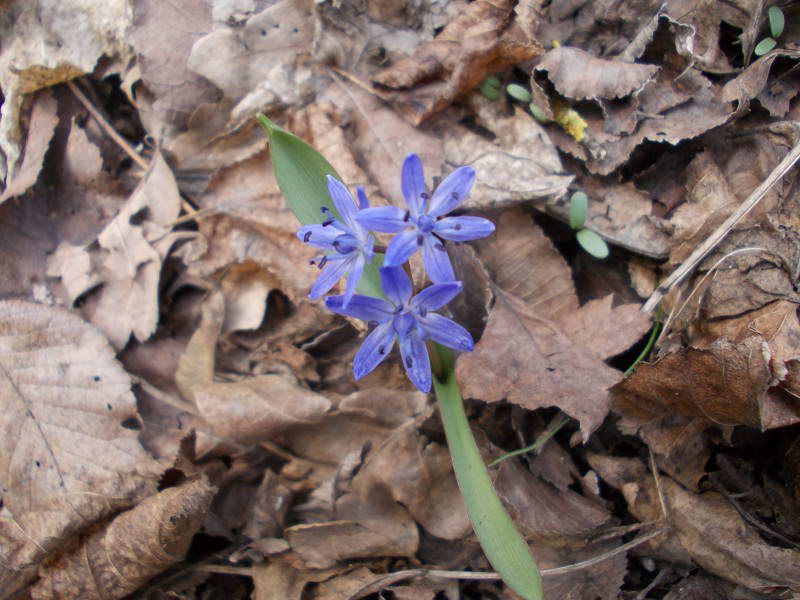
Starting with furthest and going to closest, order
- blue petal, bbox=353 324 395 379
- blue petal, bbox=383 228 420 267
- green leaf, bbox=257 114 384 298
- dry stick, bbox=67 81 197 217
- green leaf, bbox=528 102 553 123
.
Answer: dry stick, bbox=67 81 197 217 < green leaf, bbox=528 102 553 123 < green leaf, bbox=257 114 384 298 < blue petal, bbox=353 324 395 379 < blue petal, bbox=383 228 420 267

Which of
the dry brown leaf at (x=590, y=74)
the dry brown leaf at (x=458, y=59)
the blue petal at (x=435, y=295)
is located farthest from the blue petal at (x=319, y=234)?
the dry brown leaf at (x=590, y=74)

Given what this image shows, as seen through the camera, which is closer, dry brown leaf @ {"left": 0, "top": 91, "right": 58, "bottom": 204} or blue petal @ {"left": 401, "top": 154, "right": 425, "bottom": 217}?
blue petal @ {"left": 401, "top": 154, "right": 425, "bottom": 217}

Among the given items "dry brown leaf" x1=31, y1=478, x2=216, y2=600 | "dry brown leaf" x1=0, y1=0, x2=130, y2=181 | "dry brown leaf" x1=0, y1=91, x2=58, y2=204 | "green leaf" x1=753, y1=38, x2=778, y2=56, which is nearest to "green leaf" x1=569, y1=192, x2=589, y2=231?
"green leaf" x1=753, y1=38, x2=778, y2=56

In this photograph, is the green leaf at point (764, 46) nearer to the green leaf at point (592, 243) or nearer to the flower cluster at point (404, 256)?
the green leaf at point (592, 243)

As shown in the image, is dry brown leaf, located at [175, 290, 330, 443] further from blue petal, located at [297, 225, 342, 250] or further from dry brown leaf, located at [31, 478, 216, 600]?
blue petal, located at [297, 225, 342, 250]

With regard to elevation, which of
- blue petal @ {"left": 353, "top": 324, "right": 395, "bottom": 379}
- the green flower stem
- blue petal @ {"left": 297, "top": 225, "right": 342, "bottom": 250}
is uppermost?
blue petal @ {"left": 297, "top": 225, "right": 342, "bottom": 250}

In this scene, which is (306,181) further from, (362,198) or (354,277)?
(354,277)

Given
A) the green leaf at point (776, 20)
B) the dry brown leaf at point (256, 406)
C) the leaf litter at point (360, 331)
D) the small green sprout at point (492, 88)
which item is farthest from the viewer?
the small green sprout at point (492, 88)
